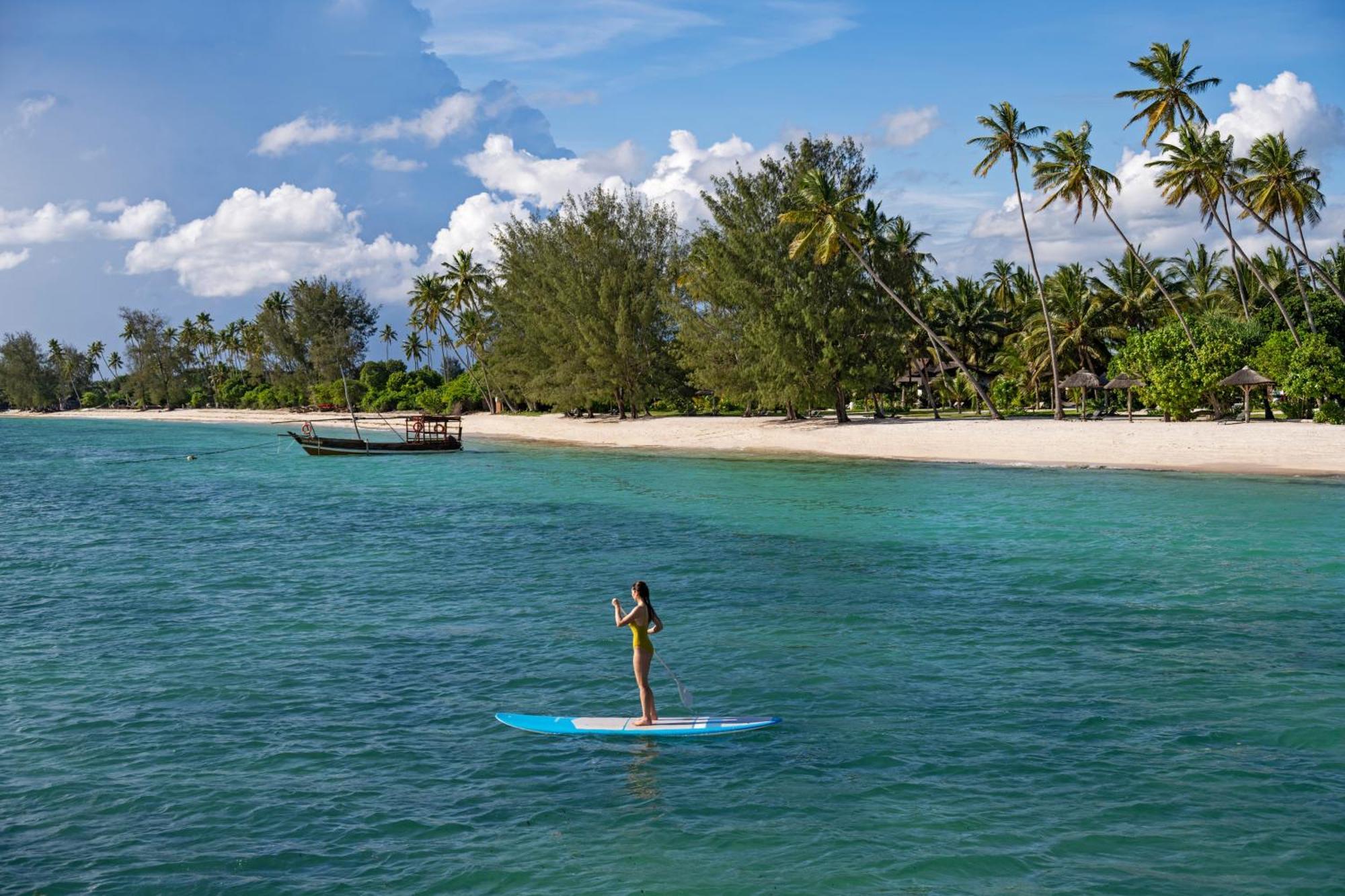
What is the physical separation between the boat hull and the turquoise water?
34001 millimetres

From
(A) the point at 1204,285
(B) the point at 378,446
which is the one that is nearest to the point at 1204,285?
(A) the point at 1204,285

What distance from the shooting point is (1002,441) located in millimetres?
52531

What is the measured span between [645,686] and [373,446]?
54874 millimetres

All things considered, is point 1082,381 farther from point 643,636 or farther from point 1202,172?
point 643,636

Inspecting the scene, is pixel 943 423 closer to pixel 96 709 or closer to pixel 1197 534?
pixel 1197 534

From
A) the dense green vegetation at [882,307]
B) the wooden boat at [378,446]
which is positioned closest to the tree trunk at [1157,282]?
the dense green vegetation at [882,307]

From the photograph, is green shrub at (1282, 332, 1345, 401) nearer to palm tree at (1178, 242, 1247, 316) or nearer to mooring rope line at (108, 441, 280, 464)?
palm tree at (1178, 242, 1247, 316)

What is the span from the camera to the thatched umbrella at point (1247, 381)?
49.5 m

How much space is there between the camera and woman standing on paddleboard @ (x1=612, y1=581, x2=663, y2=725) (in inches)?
521

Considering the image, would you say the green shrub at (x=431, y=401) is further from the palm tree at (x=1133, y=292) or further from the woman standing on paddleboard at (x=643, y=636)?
the woman standing on paddleboard at (x=643, y=636)

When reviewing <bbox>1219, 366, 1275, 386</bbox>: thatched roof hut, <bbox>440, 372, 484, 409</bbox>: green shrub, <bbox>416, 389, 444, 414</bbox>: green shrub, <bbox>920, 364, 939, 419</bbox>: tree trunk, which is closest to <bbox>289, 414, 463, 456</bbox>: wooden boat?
<bbox>920, 364, 939, 419</bbox>: tree trunk

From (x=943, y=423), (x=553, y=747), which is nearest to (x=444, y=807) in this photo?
(x=553, y=747)

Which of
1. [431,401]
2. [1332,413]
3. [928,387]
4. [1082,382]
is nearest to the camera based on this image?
[1332,413]

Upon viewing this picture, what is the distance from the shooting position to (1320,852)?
1017cm
